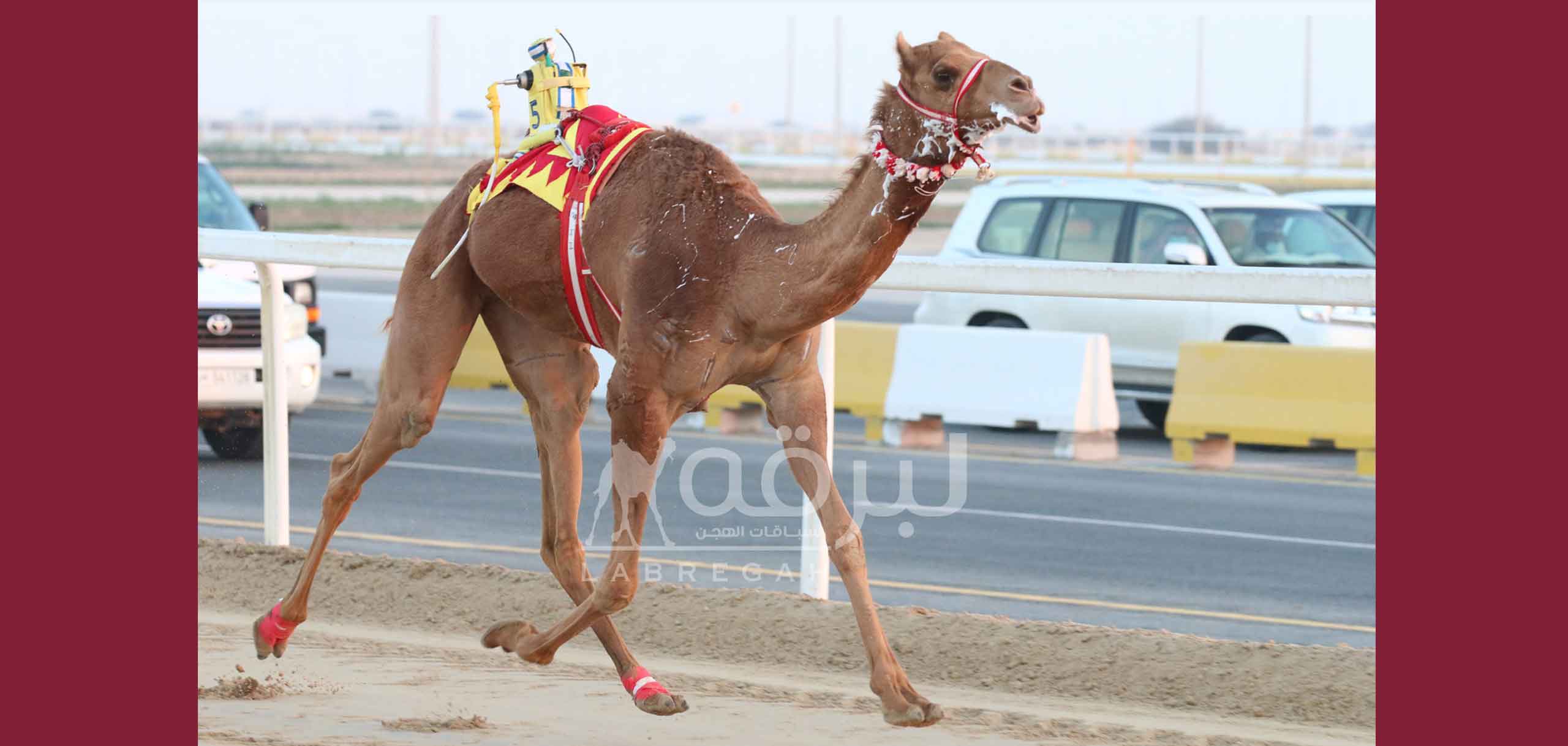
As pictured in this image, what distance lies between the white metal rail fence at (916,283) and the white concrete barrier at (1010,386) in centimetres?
681

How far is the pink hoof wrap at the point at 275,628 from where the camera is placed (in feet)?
23.2

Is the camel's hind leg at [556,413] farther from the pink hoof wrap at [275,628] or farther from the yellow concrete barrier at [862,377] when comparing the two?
the yellow concrete barrier at [862,377]

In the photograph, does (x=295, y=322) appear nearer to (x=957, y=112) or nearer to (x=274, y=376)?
(x=274, y=376)

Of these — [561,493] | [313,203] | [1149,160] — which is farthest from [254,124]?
[561,493]

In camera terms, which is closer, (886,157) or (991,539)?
(886,157)

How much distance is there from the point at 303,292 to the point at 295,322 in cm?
228

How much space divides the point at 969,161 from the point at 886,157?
0.23m

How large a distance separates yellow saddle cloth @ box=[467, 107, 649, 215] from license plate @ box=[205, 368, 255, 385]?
7082 millimetres

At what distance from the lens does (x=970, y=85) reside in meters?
5.27

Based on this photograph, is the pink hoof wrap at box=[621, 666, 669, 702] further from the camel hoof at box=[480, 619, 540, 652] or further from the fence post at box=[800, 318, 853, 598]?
the fence post at box=[800, 318, 853, 598]

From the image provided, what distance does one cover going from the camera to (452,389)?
65.0 ft

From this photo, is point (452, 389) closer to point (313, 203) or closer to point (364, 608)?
point (364, 608)

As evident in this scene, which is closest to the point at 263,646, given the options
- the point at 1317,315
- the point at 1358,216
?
the point at 1317,315

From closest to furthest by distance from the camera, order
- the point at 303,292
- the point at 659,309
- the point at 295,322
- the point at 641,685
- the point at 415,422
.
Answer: the point at 659,309, the point at 641,685, the point at 415,422, the point at 295,322, the point at 303,292
